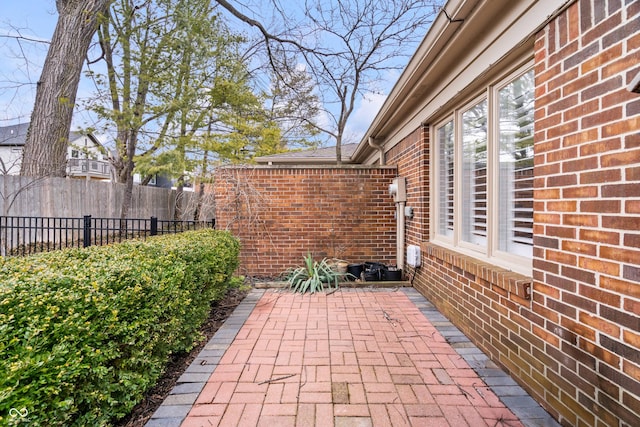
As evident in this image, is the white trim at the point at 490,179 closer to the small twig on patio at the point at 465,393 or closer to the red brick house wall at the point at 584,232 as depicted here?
the red brick house wall at the point at 584,232

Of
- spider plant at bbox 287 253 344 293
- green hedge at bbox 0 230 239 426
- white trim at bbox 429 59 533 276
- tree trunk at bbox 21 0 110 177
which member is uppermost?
tree trunk at bbox 21 0 110 177

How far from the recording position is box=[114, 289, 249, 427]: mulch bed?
197cm

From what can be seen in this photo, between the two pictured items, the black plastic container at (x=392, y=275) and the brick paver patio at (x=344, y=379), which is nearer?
the brick paver patio at (x=344, y=379)

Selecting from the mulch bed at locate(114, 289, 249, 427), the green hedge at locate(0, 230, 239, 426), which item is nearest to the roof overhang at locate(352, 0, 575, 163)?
the green hedge at locate(0, 230, 239, 426)

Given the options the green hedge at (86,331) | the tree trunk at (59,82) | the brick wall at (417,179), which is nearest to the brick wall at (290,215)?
the brick wall at (417,179)

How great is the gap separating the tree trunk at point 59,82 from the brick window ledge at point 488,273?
8752 millimetres

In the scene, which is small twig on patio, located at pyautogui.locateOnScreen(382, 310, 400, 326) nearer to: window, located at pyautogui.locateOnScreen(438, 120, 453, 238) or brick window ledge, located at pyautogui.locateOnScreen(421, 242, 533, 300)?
brick window ledge, located at pyautogui.locateOnScreen(421, 242, 533, 300)

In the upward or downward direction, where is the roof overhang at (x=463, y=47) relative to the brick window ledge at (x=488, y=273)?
upward

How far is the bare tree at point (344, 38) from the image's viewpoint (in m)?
7.86

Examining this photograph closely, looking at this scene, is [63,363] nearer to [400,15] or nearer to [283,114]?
[400,15]

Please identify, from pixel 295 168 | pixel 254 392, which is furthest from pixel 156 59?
pixel 254 392

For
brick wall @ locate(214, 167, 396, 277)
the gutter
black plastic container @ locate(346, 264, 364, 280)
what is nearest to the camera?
black plastic container @ locate(346, 264, 364, 280)

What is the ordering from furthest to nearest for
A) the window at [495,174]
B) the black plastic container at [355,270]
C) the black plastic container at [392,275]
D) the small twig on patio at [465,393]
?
1. the black plastic container at [355,270]
2. the black plastic container at [392,275]
3. the window at [495,174]
4. the small twig on patio at [465,393]

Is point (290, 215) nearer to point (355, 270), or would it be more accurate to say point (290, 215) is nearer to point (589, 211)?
point (355, 270)
